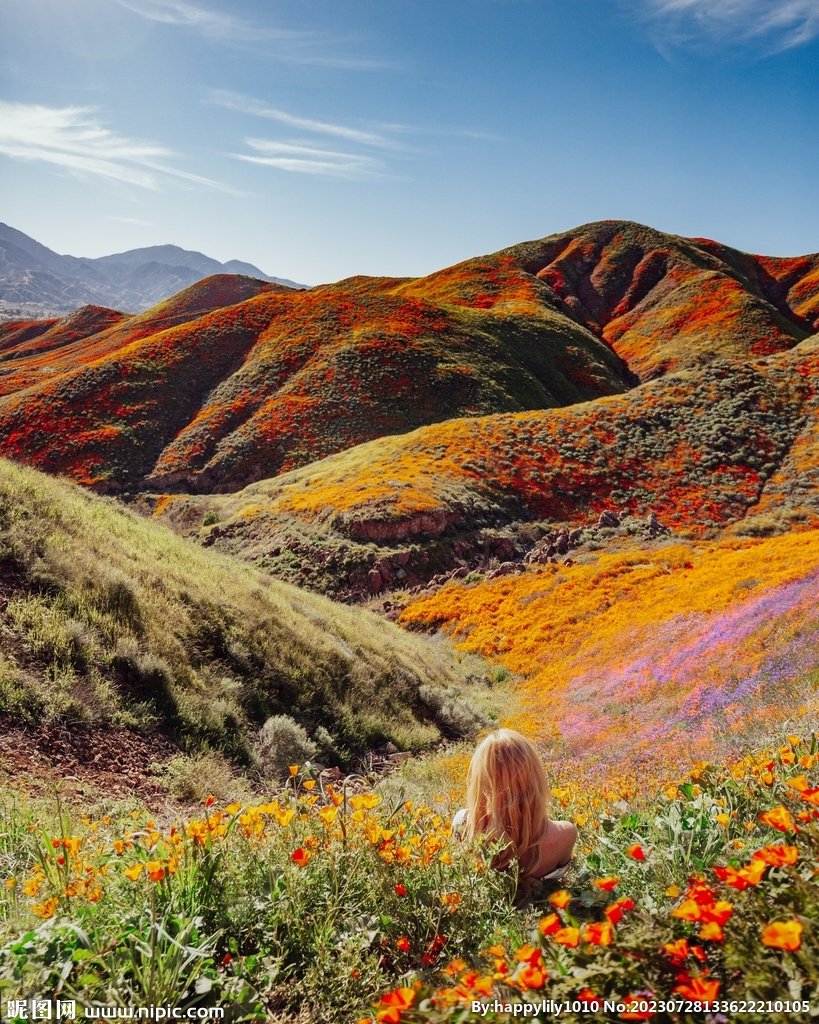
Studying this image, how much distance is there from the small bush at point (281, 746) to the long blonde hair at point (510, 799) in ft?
12.1

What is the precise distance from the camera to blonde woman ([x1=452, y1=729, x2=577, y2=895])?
2805mm

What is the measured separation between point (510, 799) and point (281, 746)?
422cm

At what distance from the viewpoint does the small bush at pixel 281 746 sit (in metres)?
6.12

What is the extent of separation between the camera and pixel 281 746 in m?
6.44

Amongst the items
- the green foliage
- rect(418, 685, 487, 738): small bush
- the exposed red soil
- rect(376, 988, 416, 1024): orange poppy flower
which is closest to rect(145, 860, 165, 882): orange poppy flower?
rect(376, 988, 416, 1024): orange poppy flower

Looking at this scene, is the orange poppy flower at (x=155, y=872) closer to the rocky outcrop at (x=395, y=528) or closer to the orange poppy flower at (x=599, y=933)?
the orange poppy flower at (x=599, y=933)

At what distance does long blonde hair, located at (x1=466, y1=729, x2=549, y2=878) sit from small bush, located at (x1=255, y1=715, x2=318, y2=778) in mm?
3680

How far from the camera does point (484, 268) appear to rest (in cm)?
7419

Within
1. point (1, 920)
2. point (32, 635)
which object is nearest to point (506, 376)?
point (32, 635)

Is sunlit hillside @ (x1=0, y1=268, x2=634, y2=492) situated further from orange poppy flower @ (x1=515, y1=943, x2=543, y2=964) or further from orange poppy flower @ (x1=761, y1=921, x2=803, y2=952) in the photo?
orange poppy flower @ (x1=761, y1=921, x2=803, y2=952)

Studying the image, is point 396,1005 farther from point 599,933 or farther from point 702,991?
point 702,991

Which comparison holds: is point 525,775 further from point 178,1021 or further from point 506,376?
point 506,376

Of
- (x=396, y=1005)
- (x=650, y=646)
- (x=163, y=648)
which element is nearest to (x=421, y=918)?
(x=396, y=1005)

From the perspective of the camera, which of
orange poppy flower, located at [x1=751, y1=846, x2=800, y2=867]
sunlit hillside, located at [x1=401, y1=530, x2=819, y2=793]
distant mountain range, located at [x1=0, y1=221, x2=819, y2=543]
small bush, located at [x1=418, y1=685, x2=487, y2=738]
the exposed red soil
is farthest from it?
distant mountain range, located at [x1=0, y1=221, x2=819, y2=543]
